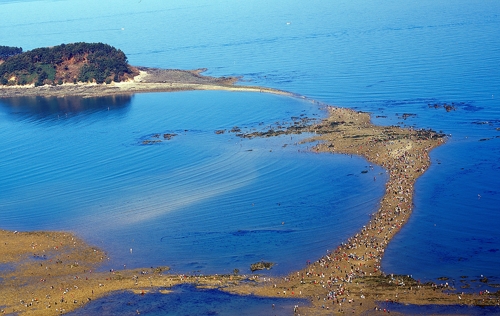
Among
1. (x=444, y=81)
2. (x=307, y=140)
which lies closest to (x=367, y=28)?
(x=444, y=81)

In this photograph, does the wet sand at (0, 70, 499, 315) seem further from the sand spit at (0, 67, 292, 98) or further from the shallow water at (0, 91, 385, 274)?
the sand spit at (0, 67, 292, 98)

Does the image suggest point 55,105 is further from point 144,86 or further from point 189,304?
point 189,304

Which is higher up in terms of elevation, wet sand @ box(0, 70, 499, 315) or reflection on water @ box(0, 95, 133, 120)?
reflection on water @ box(0, 95, 133, 120)

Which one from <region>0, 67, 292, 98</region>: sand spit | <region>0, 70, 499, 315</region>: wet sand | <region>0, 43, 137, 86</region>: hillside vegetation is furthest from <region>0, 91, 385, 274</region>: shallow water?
Answer: <region>0, 43, 137, 86</region>: hillside vegetation

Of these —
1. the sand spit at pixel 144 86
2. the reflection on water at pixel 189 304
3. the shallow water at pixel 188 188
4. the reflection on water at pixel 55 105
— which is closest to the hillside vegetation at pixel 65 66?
the sand spit at pixel 144 86

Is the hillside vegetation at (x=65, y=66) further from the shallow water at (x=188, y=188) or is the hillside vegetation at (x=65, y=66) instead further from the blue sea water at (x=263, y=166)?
the shallow water at (x=188, y=188)

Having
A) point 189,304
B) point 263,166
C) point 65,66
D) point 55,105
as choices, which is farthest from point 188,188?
point 65,66

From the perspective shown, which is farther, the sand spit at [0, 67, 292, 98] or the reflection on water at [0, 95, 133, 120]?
the sand spit at [0, 67, 292, 98]

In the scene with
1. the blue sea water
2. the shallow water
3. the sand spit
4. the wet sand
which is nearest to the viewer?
the wet sand
